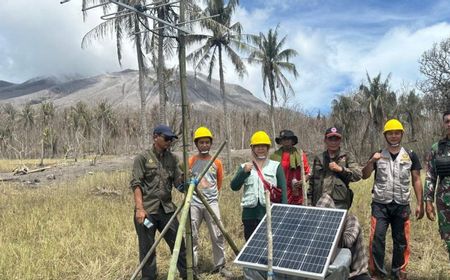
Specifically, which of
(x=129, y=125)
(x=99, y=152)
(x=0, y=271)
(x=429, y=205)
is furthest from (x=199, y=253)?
(x=129, y=125)

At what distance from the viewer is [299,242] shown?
3.55 meters

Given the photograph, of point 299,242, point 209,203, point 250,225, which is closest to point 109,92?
point 209,203

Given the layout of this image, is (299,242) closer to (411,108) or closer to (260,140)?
(260,140)

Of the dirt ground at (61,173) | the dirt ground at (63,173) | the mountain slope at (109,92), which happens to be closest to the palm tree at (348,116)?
the dirt ground at (63,173)

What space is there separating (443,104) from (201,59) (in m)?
13.8

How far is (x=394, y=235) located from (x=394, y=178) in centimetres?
72

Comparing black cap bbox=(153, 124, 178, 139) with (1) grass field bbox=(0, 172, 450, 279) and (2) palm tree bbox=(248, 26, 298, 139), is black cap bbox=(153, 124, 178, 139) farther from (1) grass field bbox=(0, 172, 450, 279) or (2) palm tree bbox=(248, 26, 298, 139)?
(2) palm tree bbox=(248, 26, 298, 139)

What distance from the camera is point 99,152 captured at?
150 feet

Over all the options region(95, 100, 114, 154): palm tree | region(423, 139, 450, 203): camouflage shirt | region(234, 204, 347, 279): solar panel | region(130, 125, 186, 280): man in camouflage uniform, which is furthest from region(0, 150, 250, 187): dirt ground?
region(95, 100, 114, 154): palm tree

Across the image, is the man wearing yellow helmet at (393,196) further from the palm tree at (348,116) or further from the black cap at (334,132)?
the palm tree at (348,116)

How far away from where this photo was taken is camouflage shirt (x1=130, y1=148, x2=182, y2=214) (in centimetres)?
459

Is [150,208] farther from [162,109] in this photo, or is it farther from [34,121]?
[34,121]

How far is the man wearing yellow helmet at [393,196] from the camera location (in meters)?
4.79

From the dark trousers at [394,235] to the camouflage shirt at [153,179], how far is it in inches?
96.1
